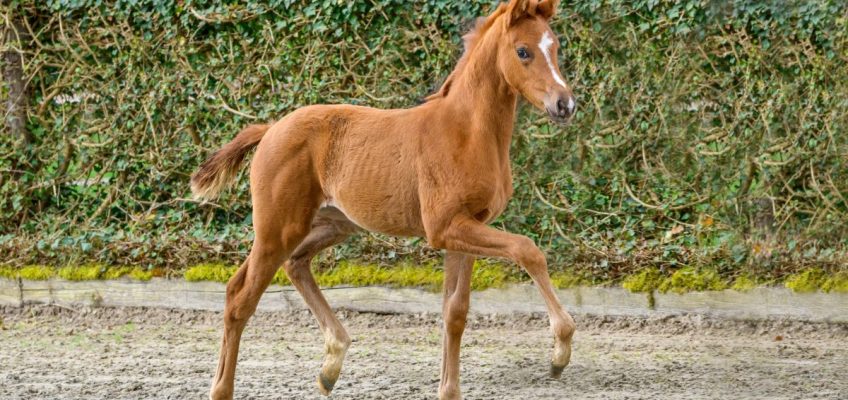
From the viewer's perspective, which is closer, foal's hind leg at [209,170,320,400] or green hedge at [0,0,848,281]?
foal's hind leg at [209,170,320,400]

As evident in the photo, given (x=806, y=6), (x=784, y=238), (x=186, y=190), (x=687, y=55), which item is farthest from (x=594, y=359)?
(x=186, y=190)

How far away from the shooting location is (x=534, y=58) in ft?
16.1

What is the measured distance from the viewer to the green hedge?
7.10m

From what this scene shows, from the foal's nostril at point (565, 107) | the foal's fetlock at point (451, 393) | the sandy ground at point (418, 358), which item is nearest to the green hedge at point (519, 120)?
the sandy ground at point (418, 358)

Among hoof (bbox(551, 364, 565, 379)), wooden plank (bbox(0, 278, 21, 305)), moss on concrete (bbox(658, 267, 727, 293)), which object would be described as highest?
hoof (bbox(551, 364, 565, 379))

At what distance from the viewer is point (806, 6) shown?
696 centimetres

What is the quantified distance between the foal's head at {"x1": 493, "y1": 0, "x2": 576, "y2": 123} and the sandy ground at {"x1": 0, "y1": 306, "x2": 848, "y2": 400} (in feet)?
5.82

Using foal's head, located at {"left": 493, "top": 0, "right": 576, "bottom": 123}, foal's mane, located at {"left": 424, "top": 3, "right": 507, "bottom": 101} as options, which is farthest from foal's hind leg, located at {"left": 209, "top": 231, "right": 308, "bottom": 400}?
foal's head, located at {"left": 493, "top": 0, "right": 576, "bottom": 123}

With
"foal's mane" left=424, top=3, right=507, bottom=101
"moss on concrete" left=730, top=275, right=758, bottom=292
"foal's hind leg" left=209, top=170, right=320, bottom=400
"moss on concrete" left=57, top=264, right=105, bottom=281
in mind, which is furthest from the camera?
"moss on concrete" left=57, top=264, right=105, bottom=281

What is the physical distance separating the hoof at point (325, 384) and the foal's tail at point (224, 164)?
121 cm

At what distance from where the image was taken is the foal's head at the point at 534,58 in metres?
4.78

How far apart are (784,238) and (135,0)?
5.23 metres

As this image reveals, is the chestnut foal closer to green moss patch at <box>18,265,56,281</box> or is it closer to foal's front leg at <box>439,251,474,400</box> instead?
foal's front leg at <box>439,251,474,400</box>

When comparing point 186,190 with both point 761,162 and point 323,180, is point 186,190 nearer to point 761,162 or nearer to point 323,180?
point 323,180
